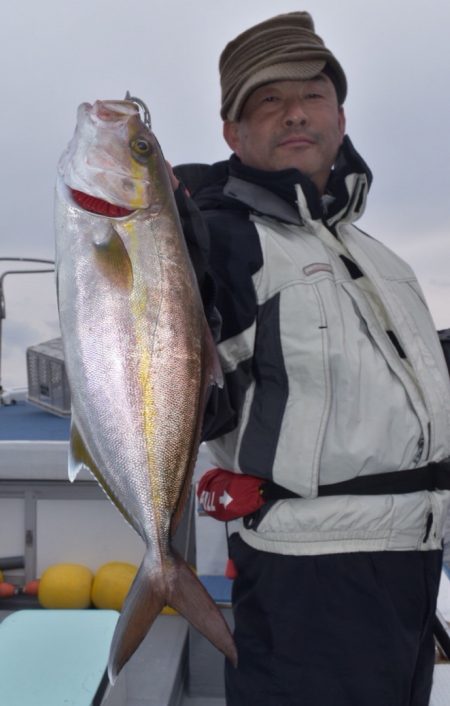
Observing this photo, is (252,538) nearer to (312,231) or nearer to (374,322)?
(374,322)

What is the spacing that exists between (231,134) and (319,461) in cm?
128

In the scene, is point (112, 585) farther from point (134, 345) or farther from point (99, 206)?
point (99, 206)

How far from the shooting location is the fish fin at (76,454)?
4.92 feet

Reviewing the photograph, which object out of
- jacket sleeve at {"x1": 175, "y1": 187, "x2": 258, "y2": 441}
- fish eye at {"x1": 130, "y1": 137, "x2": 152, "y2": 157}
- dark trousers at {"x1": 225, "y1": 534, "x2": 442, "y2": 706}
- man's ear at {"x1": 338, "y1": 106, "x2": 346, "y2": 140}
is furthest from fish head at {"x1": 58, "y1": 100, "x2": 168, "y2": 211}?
man's ear at {"x1": 338, "y1": 106, "x2": 346, "y2": 140}

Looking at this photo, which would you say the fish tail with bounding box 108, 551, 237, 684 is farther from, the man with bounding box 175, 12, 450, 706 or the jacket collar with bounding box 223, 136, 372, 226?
the jacket collar with bounding box 223, 136, 372, 226

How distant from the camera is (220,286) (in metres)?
1.81

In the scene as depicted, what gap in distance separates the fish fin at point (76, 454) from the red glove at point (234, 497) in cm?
52

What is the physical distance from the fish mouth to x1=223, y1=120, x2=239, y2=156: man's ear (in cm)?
107

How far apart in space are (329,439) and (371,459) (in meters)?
0.13

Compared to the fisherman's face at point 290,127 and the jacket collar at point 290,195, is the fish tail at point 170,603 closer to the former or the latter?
the jacket collar at point 290,195

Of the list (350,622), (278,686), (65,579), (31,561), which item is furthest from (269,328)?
(31,561)

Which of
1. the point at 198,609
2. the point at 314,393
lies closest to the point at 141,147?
the point at 314,393

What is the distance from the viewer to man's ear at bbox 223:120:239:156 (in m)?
2.42

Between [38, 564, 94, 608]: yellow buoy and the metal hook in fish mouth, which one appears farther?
[38, 564, 94, 608]: yellow buoy
